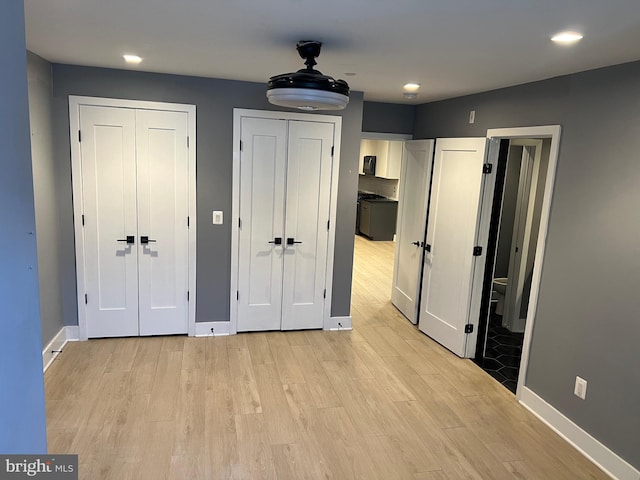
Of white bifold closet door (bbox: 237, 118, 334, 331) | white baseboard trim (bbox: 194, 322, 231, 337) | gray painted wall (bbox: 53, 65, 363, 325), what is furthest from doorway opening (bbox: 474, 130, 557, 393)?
white baseboard trim (bbox: 194, 322, 231, 337)

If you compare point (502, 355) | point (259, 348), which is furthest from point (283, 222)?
point (502, 355)

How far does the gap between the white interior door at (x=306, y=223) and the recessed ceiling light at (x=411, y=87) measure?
31.6 inches

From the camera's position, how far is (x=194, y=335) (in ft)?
14.3

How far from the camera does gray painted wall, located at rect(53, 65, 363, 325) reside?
3.82 meters

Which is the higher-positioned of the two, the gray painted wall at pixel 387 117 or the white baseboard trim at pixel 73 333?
the gray painted wall at pixel 387 117

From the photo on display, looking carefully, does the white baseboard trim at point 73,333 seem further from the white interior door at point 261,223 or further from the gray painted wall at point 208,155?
the white interior door at point 261,223

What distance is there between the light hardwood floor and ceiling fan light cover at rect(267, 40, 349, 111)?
2.11 m

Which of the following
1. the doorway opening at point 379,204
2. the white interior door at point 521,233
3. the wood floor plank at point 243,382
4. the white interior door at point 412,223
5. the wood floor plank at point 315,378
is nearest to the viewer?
the wood floor plank at point 243,382

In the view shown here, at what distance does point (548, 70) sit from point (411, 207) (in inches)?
92.2

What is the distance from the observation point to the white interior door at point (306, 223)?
4.34 m

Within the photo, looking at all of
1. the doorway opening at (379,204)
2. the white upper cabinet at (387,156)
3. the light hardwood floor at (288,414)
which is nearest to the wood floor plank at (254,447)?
the light hardwood floor at (288,414)

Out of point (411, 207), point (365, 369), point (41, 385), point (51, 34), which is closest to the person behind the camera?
point (41, 385)

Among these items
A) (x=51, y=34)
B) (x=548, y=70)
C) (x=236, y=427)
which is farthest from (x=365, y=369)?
(x=51, y=34)

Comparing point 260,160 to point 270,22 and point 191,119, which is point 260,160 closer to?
point 191,119
